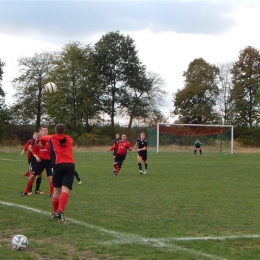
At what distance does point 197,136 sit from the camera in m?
48.0

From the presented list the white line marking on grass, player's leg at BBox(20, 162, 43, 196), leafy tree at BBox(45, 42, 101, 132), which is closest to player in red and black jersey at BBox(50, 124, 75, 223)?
the white line marking on grass

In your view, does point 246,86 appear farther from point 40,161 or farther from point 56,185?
point 56,185

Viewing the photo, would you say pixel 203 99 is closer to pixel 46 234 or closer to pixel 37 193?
pixel 37 193

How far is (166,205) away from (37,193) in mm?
3843

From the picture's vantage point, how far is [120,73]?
6656 cm

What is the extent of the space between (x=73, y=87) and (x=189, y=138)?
18.1 metres

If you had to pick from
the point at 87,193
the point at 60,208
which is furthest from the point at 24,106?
the point at 60,208

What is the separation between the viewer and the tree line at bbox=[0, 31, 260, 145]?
60469 millimetres

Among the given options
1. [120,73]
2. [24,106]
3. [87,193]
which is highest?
[120,73]

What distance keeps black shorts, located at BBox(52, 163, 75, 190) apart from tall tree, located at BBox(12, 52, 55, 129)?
54.8 meters

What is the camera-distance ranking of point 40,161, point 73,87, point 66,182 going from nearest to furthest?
point 66,182 < point 40,161 < point 73,87

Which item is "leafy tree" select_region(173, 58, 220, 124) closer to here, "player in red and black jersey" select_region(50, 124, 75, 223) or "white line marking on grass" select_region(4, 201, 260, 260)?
"player in red and black jersey" select_region(50, 124, 75, 223)

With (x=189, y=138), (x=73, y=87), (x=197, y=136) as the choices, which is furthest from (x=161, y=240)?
(x=73, y=87)

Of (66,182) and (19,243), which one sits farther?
(66,182)
